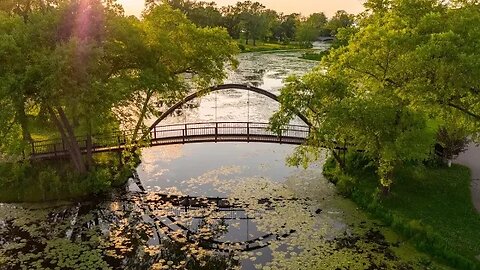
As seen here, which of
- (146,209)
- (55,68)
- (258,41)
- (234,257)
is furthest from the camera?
(258,41)

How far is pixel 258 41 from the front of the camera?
114m

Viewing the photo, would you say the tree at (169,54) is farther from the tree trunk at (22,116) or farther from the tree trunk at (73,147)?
the tree trunk at (22,116)

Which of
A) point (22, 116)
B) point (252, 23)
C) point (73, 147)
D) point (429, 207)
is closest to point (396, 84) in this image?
point (429, 207)

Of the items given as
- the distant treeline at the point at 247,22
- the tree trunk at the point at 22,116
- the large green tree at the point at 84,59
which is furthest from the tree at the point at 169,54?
the distant treeline at the point at 247,22

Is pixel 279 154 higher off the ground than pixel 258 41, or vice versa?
pixel 258 41

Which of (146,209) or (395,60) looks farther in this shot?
(146,209)

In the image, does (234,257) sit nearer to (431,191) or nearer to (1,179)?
(431,191)

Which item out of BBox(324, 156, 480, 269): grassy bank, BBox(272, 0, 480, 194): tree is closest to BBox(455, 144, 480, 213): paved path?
BBox(324, 156, 480, 269): grassy bank

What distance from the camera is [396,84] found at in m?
19.9

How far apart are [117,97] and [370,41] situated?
451 inches

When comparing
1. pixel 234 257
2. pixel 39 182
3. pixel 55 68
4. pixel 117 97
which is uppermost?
pixel 55 68

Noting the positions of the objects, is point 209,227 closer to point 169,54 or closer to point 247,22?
point 169,54

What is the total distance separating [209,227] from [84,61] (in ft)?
29.3

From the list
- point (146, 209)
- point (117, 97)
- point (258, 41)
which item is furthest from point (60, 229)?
point (258, 41)
